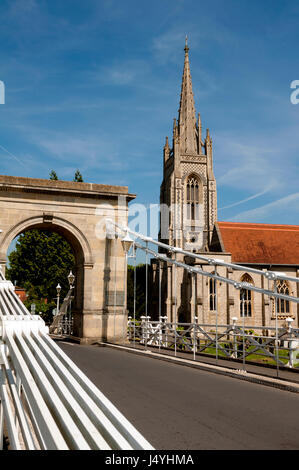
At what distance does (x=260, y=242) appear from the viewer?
46.1 metres

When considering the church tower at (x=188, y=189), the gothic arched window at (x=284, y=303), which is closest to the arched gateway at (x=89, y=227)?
the gothic arched window at (x=284, y=303)

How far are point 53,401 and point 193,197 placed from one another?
56.8m

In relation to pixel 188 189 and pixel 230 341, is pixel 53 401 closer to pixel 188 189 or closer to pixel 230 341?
pixel 230 341

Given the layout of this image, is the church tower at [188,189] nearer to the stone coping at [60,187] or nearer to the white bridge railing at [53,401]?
the stone coping at [60,187]

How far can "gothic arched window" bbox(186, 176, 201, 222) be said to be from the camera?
5809cm

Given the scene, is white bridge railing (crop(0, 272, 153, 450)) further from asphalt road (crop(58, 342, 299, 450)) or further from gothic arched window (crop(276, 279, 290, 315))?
gothic arched window (crop(276, 279, 290, 315))

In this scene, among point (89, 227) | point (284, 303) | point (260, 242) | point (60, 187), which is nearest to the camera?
point (60, 187)

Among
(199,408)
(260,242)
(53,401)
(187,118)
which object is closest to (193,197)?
(187,118)

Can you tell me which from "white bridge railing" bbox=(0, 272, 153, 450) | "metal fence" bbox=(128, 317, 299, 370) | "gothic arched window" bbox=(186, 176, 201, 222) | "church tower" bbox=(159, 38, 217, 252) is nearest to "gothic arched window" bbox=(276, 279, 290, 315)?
"church tower" bbox=(159, 38, 217, 252)

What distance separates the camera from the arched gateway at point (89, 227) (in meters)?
16.0

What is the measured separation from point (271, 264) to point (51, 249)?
20.4m

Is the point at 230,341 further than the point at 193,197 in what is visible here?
No

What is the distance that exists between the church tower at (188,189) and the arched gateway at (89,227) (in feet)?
122

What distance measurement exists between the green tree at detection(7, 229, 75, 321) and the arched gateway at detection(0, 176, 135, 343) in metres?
21.4
